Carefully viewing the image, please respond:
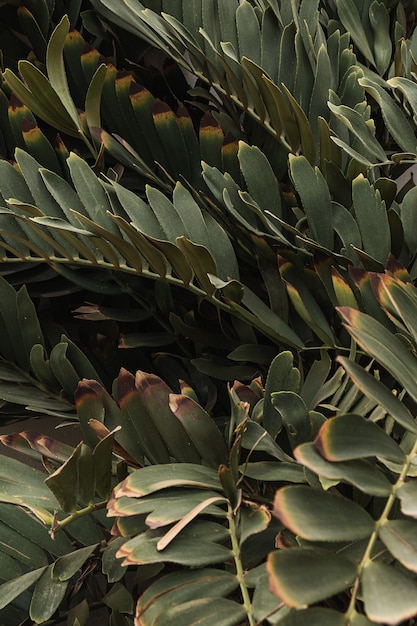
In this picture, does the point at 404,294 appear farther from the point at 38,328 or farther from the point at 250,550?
the point at 38,328

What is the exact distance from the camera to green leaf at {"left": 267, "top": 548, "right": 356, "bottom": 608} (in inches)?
11.0

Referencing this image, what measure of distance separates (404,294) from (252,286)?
255 millimetres

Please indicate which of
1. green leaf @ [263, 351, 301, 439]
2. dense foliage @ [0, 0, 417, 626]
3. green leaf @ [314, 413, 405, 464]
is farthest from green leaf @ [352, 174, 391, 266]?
green leaf @ [314, 413, 405, 464]

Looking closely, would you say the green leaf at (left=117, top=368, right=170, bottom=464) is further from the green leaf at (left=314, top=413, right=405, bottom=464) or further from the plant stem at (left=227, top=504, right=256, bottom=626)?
the green leaf at (left=314, top=413, right=405, bottom=464)

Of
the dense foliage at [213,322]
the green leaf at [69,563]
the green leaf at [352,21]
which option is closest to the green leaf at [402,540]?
the dense foliage at [213,322]

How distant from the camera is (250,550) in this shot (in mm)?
435

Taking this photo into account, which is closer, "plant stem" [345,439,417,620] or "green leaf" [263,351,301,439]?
"plant stem" [345,439,417,620]

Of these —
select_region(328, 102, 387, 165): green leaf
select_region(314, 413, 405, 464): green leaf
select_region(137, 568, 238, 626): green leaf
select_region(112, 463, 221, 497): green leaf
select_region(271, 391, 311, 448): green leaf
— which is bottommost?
select_region(137, 568, 238, 626): green leaf

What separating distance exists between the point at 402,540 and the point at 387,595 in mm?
34

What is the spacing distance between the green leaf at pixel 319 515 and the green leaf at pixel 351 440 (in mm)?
21

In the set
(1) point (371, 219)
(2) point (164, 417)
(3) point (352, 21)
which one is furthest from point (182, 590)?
(3) point (352, 21)

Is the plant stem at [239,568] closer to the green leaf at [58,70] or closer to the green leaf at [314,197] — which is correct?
the green leaf at [314,197]

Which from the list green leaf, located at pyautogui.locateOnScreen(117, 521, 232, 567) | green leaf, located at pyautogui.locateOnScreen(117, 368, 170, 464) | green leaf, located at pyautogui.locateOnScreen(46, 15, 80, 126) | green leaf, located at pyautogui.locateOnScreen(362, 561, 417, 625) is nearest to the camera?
green leaf, located at pyautogui.locateOnScreen(362, 561, 417, 625)

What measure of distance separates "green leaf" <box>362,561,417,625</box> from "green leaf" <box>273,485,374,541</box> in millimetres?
17
